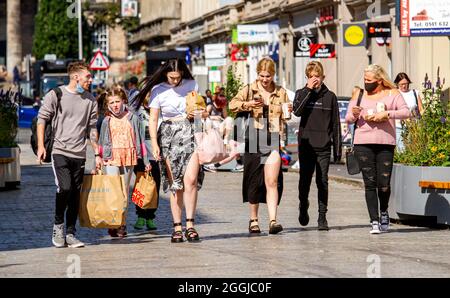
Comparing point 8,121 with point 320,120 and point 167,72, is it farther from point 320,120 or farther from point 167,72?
point 167,72

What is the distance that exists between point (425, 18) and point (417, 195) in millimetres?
11806

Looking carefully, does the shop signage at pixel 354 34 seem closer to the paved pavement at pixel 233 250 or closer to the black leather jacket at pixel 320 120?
the paved pavement at pixel 233 250

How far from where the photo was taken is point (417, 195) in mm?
17156

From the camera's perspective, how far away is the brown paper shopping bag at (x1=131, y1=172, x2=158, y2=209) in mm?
16453

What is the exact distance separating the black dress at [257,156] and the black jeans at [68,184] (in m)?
1.98

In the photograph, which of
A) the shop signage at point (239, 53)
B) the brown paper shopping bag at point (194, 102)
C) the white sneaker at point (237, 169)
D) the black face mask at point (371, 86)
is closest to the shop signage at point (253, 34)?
the shop signage at point (239, 53)

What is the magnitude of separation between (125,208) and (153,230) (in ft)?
4.85

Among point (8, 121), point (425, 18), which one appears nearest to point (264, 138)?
point (8, 121)

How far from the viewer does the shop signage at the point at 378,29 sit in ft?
116

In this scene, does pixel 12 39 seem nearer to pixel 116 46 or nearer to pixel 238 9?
pixel 116 46

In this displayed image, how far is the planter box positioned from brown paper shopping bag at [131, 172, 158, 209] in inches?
115

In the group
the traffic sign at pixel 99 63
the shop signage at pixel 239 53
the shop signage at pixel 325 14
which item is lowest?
the traffic sign at pixel 99 63

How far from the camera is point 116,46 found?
127938mm

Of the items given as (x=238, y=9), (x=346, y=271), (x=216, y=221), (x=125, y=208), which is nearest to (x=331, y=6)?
(x=238, y=9)
